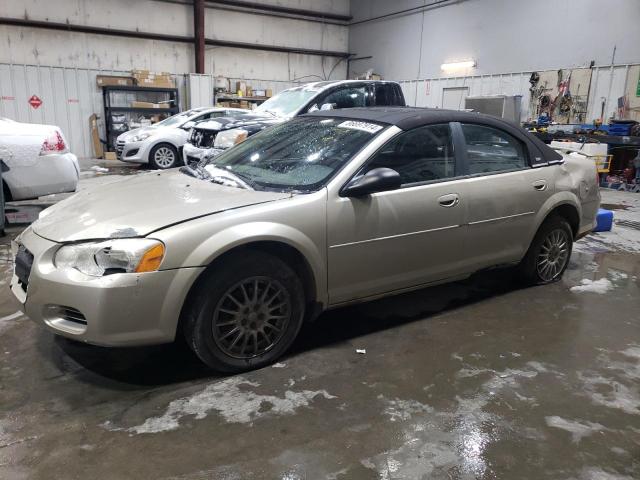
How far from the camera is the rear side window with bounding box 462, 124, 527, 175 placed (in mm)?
3520

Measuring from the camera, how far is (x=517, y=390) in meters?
2.67

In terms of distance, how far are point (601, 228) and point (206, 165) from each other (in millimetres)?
5067

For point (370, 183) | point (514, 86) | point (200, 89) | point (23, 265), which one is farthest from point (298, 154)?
point (200, 89)

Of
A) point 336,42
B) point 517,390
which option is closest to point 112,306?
point 517,390

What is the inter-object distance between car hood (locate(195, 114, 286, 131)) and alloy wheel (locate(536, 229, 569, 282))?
Answer: 188 inches

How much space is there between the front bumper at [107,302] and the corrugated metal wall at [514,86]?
12437 millimetres

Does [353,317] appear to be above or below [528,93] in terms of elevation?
below

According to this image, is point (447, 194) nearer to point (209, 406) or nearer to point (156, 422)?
point (209, 406)

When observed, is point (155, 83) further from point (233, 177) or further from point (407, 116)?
point (407, 116)

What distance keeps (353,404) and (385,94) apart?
6900mm

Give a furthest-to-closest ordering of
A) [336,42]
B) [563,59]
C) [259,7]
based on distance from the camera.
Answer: [336,42] < [259,7] < [563,59]

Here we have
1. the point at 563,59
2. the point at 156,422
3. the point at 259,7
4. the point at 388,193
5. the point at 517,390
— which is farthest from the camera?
the point at 259,7

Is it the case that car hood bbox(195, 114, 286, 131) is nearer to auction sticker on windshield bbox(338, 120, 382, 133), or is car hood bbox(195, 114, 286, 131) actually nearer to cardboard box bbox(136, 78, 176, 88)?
auction sticker on windshield bbox(338, 120, 382, 133)

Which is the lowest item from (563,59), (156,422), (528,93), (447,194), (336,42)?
(156,422)
